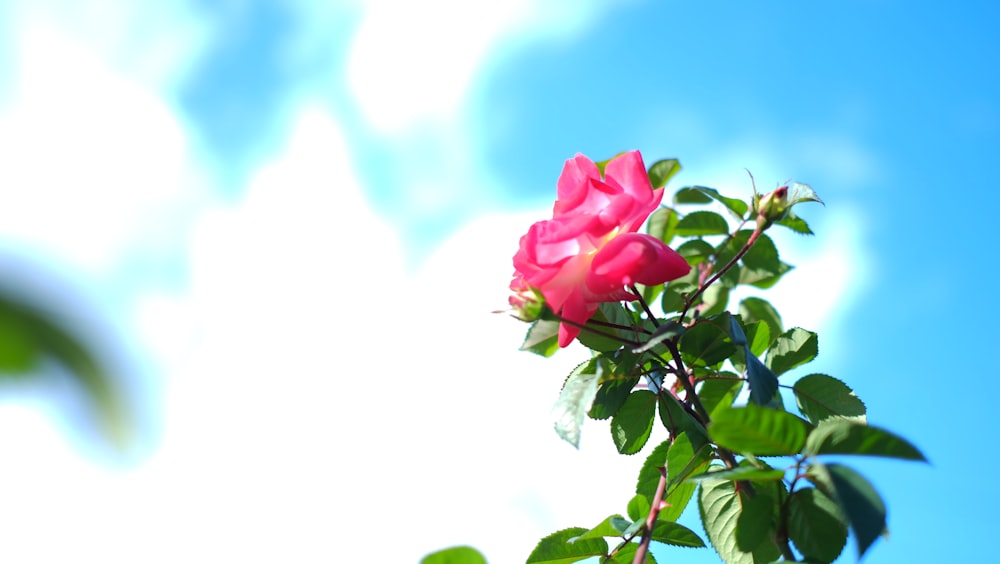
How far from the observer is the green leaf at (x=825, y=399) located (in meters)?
1.34

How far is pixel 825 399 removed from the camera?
138 cm

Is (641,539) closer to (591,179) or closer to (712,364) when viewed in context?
(712,364)

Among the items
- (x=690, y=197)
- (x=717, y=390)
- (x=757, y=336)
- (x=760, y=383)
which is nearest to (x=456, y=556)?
(x=760, y=383)

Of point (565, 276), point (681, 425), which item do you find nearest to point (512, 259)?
point (565, 276)

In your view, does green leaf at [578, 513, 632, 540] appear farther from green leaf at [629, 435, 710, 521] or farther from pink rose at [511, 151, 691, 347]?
pink rose at [511, 151, 691, 347]

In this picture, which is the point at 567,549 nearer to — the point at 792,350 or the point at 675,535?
the point at 675,535

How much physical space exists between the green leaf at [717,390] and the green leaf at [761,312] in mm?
721

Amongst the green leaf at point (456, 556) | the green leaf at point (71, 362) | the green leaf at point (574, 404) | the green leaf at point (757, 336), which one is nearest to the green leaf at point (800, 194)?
the green leaf at point (757, 336)

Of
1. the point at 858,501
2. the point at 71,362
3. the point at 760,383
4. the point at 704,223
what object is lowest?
the point at 858,501

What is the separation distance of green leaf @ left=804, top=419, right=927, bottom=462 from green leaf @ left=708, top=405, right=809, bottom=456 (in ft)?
0.07

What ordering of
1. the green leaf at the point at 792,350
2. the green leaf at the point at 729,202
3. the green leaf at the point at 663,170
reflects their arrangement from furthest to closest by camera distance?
1. the green leaf at the point at 663,170
2. the green leaf at the point at 729,202
3. the green leaf at the point at 792,350

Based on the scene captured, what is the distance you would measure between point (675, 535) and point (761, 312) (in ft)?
3.19

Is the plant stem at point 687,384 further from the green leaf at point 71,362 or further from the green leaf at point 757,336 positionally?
the green leaf at point 71,362

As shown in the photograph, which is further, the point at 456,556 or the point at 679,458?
the point at 679,458
